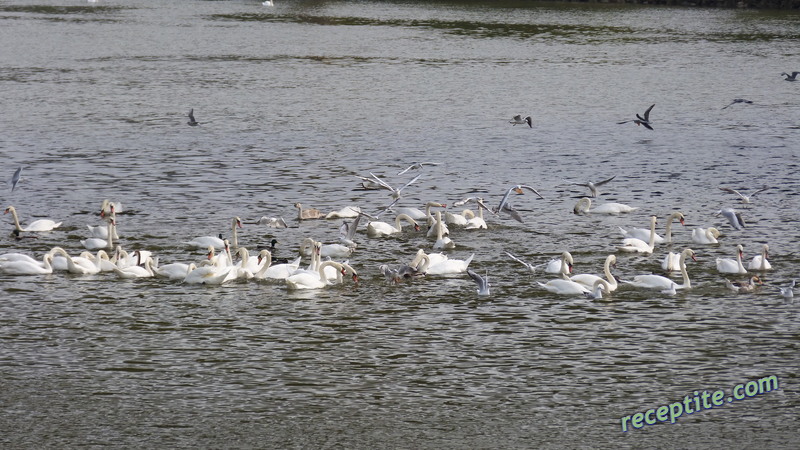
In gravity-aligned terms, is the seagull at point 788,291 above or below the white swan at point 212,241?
below

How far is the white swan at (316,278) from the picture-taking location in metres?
14.6

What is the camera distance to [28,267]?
15242mm

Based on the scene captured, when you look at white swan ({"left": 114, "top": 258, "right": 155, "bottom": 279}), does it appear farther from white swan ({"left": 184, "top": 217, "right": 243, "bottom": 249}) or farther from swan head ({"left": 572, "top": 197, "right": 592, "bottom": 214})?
swan head ({"left": 572, "top": 197, "right": 592, "bottom": 214})

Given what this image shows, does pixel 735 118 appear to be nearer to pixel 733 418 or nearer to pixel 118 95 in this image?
pixel 118 95

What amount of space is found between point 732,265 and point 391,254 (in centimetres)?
461

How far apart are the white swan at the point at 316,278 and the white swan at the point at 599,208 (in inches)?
215

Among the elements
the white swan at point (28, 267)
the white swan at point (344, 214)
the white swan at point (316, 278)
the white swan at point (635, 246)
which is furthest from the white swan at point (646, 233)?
the white swan at point (28, 267)

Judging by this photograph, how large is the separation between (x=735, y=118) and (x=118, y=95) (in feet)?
56.2

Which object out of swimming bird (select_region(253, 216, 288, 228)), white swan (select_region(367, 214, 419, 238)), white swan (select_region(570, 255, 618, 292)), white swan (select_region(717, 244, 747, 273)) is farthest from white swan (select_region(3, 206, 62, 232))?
white swan (select_region(717, 244, 747, 273))

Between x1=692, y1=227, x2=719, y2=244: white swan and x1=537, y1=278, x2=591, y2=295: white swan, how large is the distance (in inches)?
132

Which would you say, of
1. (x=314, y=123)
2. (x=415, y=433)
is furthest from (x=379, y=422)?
(x=314, y=123)

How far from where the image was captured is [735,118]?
100 ft

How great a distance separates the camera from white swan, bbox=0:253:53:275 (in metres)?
15.2

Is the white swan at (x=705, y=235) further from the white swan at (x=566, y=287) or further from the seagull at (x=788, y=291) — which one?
the white swan at (x=566, y=287)
